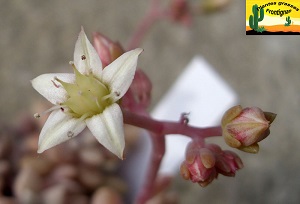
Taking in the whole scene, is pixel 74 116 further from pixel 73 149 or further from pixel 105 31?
pixel 105 31

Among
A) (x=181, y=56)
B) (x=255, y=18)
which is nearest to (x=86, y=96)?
(x=255, y=18)

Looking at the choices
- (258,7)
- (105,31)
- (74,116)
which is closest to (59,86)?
(74,116)

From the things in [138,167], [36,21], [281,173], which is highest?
[36,21]

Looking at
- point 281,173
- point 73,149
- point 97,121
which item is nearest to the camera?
point 97,121

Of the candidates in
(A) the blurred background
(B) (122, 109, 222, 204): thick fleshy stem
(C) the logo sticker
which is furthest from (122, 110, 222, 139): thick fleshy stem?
(A) the blurred background

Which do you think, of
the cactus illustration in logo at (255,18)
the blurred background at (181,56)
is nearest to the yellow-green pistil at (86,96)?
the cactus illustration in logo at (255,18)

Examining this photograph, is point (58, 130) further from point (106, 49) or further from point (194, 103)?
point (194, 103)
